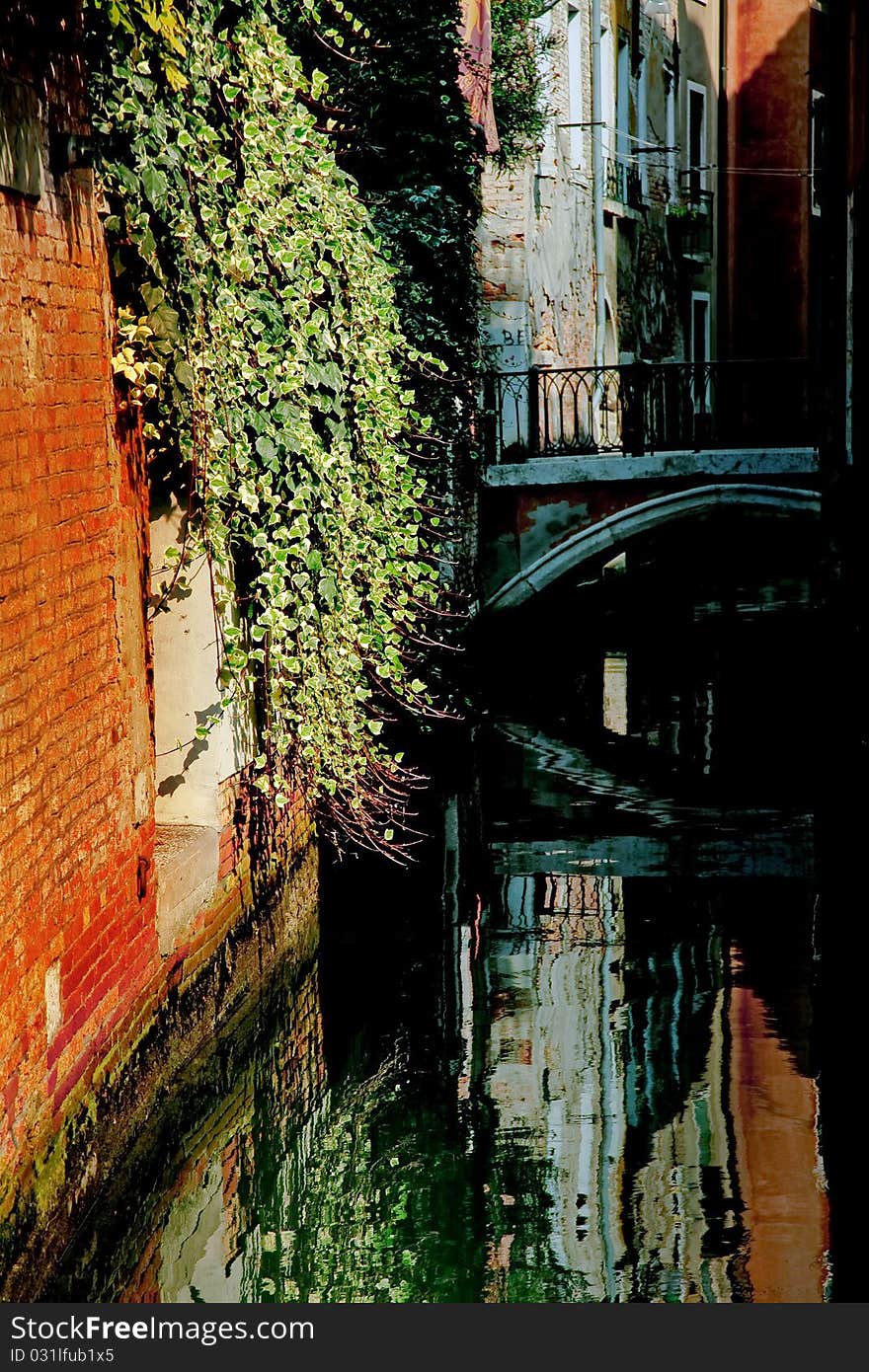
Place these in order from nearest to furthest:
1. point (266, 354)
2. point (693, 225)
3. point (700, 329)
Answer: point (266, 354) < point (693, 225) < point (700, 329)

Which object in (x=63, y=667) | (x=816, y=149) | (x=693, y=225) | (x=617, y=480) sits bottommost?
(x=617, y=480)

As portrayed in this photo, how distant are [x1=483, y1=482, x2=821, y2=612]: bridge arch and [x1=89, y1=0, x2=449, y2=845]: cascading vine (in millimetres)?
7245

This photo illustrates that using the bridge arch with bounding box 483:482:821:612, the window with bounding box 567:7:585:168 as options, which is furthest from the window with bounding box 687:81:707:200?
the bridge arch with bounding box 483:482:821:612

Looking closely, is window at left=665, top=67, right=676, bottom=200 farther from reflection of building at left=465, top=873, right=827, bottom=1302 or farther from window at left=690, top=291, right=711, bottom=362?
reflection of building at left=465, top=873, right=827, bottom=1302

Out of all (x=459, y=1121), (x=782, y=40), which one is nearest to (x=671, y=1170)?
(x=459, y=1121)

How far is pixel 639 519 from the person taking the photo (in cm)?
1286

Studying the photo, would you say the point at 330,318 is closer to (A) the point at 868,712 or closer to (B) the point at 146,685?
(B) the point at 146,685

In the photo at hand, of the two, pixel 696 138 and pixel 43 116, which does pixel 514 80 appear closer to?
pixel 43 116

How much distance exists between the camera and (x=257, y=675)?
518 cm

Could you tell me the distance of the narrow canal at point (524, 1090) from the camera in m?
3.65

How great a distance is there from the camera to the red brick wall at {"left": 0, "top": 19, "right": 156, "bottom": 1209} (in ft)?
10.5

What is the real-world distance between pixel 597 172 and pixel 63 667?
43.3 ft

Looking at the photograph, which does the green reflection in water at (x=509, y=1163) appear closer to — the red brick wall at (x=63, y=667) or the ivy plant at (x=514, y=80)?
the red brick wall at (x=63, y=667)

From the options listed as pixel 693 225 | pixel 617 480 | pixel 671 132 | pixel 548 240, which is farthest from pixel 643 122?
pixel 617 480
